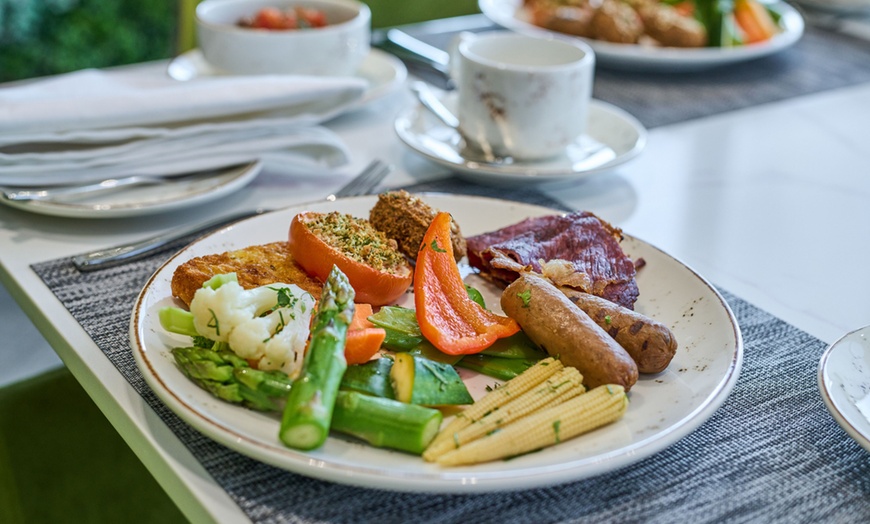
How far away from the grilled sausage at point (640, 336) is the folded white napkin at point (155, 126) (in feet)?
2.69

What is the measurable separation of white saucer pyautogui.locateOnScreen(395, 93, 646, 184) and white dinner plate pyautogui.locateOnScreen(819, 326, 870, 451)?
703 millimetres

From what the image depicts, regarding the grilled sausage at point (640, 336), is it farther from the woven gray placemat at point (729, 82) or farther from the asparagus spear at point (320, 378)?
the woven gray placemat at point (729, 82)

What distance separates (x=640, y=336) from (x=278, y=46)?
121cm

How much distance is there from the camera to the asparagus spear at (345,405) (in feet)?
2.94

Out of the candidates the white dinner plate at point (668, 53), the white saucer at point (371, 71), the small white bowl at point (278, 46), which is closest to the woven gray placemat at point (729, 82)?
the white dinner plate at point (668, 53)

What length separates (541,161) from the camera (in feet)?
5.97

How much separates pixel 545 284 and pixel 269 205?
728 mm

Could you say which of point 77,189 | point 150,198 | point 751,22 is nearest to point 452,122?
point 150,198

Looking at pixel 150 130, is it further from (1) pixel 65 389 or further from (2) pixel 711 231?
(2) pixel 711 231

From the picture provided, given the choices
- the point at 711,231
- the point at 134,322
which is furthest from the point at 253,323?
the point at 711,231

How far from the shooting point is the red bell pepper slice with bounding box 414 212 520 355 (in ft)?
3.52

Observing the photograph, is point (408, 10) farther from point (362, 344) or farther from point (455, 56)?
point (362, 344)

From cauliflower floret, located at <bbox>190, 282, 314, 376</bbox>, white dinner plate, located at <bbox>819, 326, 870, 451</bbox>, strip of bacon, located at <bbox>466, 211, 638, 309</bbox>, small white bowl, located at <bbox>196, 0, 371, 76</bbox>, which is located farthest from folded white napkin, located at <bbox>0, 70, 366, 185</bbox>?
white dinner plate, located at <bbox>819, 326, 870, 451</bbox>

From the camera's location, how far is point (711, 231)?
5.52 feet
